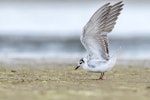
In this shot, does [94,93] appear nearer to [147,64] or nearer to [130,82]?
[130,82]

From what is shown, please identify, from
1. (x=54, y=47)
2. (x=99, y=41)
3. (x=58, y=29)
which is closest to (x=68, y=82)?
(x=99, y=41)

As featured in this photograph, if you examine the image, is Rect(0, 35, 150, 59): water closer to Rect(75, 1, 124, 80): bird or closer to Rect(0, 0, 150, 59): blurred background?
Rect(0, 0, 150, 59): blurred background

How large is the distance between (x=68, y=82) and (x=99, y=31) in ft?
4.39

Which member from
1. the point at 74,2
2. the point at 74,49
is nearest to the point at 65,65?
the point at 74,49

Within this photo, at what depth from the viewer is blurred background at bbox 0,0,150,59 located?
21672 mm

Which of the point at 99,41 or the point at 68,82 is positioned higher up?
the point at 99,41

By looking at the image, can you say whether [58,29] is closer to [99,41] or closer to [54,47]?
[54,47]

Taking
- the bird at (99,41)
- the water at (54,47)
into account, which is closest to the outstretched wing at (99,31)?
the bird at (99,41)

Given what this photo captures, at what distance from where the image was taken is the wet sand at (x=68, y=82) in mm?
11203

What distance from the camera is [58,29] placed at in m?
28.5

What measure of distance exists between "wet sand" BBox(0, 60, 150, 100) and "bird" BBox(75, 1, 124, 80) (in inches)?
11.4

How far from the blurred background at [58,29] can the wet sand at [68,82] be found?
2639 mm

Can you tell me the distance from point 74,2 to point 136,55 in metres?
21.7

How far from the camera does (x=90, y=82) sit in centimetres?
1346
